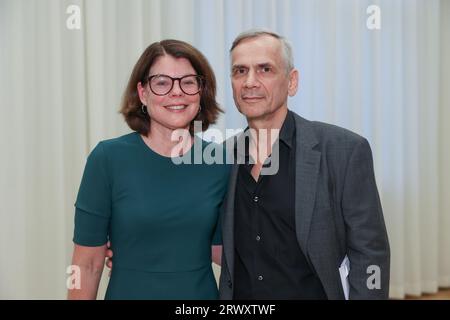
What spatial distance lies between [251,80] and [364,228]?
55 cm

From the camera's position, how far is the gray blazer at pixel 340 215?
137 cm

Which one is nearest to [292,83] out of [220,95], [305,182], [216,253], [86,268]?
[305,182]

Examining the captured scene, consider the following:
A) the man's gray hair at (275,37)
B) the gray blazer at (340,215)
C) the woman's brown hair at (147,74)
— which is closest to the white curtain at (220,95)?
the woman's brown hair at (147,74)

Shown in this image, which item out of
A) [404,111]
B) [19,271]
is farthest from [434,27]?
[19,271]

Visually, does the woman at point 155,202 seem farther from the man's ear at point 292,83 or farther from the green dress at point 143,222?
the man's ear at point 292,83

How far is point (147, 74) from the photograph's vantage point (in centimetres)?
150

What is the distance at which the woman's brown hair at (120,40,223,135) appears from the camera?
1484 mm

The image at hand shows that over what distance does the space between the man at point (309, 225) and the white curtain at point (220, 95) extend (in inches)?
60.1

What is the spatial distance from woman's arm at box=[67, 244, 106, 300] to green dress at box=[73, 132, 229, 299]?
32 millimetres

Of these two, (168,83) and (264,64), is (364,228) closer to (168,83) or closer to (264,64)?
(264,64)

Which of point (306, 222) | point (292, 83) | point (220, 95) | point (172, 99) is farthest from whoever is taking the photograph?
point (220, 95)

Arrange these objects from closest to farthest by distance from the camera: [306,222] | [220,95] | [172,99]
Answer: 1. [306,222]
2. [172,99]
3. [220,95]

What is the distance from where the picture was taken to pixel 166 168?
1.49m

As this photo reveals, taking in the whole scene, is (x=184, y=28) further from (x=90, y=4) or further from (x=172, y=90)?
(x=172, y=90)
